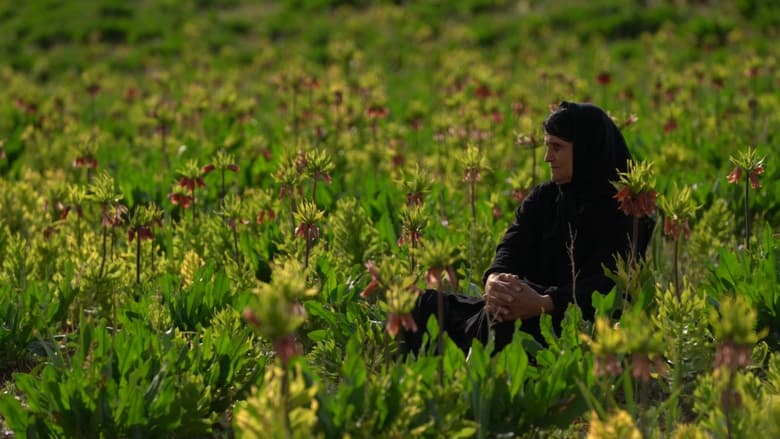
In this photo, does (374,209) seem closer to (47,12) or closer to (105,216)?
(105,216)

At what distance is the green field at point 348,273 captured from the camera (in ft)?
10.8

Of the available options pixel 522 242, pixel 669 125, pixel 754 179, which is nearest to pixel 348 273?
pixel 522 242

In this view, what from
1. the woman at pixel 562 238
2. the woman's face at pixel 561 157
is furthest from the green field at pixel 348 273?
the woman's face at pixel 561 157

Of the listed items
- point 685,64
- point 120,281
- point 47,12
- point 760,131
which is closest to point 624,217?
point 120,281

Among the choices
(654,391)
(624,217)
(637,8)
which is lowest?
(654,391)

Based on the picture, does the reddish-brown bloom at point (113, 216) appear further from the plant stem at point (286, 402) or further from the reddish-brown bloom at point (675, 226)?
the reddish-brown bloom at point (675, 226)

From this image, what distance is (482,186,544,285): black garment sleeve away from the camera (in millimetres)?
4691

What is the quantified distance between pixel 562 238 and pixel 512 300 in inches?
23.2

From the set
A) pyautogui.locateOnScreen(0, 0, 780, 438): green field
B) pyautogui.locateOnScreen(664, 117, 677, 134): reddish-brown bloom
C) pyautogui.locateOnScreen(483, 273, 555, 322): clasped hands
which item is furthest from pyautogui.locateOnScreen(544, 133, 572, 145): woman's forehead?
pyautogui.locateOnScreen(664, 117, 677, 134): reddish-brown bloom

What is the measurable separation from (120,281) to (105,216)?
431 millimetres

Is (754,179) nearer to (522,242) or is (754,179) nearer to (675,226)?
(675,226)

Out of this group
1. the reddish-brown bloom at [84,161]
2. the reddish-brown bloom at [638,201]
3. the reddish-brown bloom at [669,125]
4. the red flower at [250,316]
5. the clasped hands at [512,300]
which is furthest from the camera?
the reddish-brown bloom at [669,125]

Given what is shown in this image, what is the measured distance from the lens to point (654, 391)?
4.32 m

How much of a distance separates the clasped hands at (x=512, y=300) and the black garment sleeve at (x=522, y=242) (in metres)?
0.41
